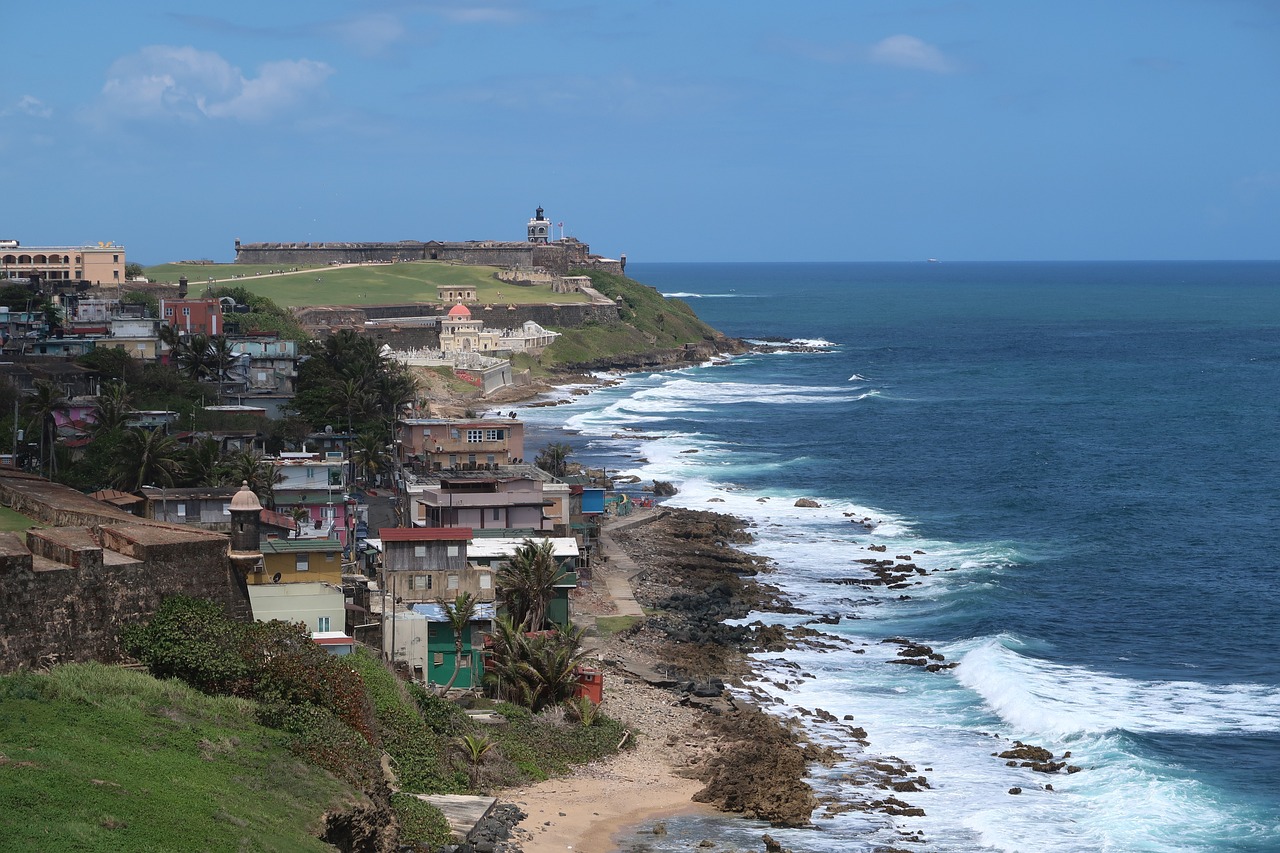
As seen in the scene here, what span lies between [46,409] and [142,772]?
43.9m

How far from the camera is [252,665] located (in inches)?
1139

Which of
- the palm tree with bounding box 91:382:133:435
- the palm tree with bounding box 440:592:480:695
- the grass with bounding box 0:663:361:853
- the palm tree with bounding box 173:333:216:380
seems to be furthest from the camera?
the palm tree with bounding box 173:333:216:380

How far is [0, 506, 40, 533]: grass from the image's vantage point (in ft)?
110

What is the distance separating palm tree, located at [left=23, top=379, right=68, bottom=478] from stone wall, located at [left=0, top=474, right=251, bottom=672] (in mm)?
29739

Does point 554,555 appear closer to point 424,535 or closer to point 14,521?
point 424,535

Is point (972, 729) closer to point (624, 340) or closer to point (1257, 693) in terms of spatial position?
point (1257, 693)

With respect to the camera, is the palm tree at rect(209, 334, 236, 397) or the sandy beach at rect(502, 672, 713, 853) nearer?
the sandy beach at rect(502, 672, 713, 853)

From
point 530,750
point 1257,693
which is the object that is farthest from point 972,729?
point 530,750

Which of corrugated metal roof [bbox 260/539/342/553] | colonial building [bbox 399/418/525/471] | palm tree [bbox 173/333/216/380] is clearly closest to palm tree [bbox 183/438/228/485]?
corrugated metal roof [bbox 260/539/342/553]

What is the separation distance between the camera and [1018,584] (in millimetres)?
61719

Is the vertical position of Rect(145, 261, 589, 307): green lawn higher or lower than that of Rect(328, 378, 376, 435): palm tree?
higher

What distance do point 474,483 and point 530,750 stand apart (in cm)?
1963

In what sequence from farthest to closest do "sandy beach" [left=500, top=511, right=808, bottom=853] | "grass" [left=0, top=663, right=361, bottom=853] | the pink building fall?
the pink building → "sandy beach" [left=500, top=511, right=808, bottom=853] → "grass" [left=0, top=663, right=361, bottom=853]

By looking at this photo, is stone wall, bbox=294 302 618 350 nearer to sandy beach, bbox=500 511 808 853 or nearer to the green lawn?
the green lawn
